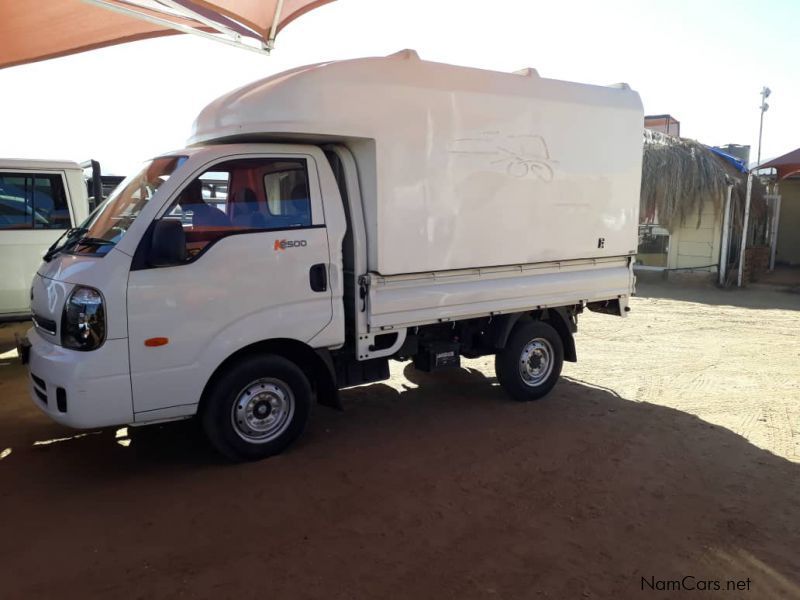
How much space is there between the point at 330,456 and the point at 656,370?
14.9ft

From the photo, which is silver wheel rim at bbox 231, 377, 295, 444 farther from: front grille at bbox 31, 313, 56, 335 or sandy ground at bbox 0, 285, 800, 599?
front grille at bbox 31, 313, 56, 335

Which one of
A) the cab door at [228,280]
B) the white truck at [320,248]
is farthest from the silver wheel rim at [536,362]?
the cab door at [228,280]

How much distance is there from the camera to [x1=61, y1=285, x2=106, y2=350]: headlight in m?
3.99

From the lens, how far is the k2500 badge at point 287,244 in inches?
179

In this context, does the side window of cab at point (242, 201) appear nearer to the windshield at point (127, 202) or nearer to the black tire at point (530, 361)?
the windshield at point (127, 202)

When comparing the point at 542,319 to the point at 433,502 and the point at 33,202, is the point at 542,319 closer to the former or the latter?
the point at 433,502

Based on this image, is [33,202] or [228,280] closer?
[228,280]

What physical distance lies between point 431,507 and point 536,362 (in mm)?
2657

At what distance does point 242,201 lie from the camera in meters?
4.52

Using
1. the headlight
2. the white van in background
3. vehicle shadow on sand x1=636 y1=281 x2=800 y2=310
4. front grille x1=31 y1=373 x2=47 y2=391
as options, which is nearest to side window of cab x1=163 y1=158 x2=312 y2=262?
the headlight

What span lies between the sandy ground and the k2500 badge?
1.65m

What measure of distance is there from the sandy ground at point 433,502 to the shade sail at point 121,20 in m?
4.59

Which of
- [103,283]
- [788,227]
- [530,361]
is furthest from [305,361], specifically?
[788,227]

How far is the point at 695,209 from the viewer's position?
604 inches
